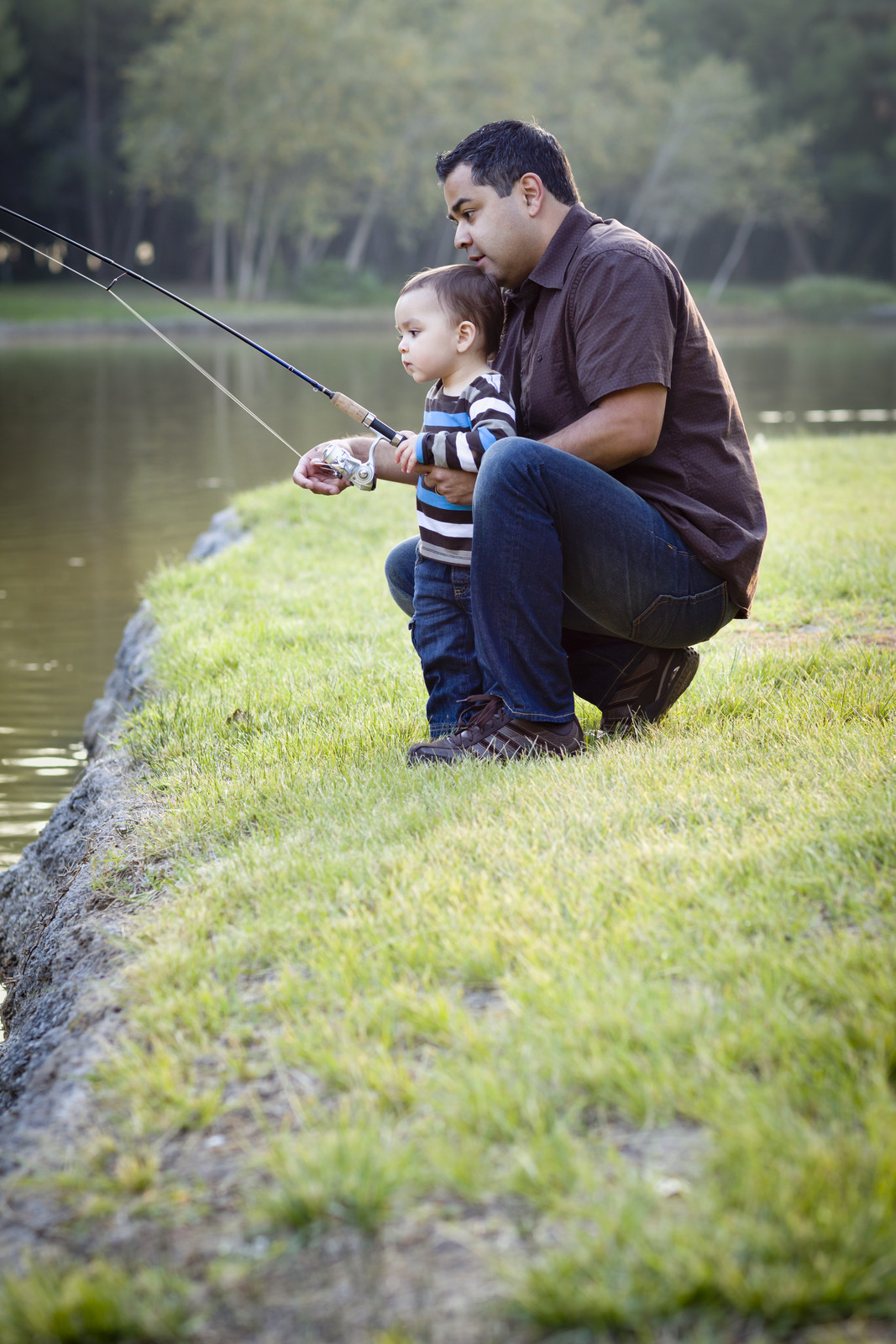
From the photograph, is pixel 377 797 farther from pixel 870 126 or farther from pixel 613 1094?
pixel 870 126

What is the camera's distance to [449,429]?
2.81 m

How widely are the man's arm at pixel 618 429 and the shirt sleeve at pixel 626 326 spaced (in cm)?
3

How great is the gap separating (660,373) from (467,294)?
526mm

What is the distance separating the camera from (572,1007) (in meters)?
1.64

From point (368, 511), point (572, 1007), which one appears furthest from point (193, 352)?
point (572, 1007)

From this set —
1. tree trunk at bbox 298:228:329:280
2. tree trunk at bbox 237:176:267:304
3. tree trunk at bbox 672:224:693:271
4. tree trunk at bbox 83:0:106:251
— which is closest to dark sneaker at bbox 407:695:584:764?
tree trunk at bbox 237:176:267:304

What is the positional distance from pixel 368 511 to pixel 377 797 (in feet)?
15.4

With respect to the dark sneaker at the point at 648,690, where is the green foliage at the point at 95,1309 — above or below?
below

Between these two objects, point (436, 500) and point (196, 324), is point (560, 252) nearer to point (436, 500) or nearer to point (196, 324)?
point (436, 500)

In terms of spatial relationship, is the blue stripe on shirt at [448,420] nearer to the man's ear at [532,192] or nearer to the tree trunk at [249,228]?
the man's ear at [532,192]

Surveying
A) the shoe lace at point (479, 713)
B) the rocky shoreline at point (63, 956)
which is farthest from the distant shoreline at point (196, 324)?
the shoe lace at point (479, 713)

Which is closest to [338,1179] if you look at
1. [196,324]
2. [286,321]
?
[196,324]

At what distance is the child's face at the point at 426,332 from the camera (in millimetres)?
2750

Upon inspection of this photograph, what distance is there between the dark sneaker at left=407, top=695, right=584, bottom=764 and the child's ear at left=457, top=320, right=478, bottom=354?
2.63ft
